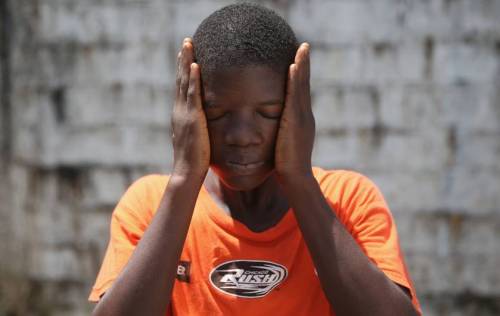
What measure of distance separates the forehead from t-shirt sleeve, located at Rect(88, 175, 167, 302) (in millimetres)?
392

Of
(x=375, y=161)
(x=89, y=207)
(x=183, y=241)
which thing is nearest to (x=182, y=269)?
(x=183, y=241)

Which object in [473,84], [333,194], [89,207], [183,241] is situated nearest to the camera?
[183,241]

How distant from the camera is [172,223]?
1881 mm

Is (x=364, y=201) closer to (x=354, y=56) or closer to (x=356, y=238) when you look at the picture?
(x=356, y=238)

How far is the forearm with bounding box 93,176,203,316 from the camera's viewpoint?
72.7 inches

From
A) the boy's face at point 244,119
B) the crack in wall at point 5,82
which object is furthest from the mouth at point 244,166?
the crack in wall at point 5,82

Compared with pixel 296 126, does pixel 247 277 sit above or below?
below

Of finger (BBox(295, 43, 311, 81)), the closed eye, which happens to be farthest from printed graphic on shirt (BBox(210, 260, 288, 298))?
finger (BBox(295, 43, 311, 81))

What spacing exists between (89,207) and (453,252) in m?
2.26

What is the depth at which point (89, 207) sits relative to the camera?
14.9ft

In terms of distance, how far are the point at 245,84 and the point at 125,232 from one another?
0.56m

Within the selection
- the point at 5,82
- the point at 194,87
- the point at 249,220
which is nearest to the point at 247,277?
the point at 249,220

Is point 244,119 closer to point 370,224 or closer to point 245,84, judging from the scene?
point 245,84

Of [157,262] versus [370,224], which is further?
[370,224]
